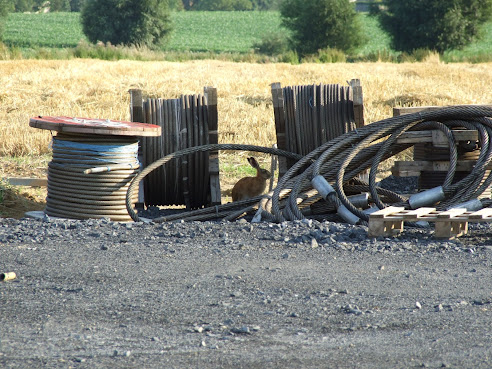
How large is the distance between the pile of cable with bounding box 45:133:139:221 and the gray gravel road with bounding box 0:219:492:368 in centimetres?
121

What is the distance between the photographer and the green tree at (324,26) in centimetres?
6259

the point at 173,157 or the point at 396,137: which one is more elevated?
the point at 396,137

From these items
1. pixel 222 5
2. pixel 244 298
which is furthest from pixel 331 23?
pixel 222 5

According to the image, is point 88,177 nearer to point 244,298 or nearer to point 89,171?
point 89,171

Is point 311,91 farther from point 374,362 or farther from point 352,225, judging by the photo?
point 374,362

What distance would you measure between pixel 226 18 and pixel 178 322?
95.5m

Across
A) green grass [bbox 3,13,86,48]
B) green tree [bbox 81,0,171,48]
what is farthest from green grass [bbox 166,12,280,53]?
green grass [bbox 3,13,86,48]

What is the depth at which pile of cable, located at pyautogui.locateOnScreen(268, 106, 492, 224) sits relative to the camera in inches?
309

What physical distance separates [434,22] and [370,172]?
172 ft

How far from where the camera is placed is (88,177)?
8.34 meters

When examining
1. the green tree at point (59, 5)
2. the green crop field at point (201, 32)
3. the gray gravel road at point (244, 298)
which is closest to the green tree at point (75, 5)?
the green tree at point (59, 5)

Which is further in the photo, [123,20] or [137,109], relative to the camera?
[123,20]

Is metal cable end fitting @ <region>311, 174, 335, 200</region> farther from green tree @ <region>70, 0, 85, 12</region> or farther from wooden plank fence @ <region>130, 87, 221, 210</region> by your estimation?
green tree @ <region>70, 0, 85, 12</region>

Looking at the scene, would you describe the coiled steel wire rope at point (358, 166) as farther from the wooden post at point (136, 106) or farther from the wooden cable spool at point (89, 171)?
the wooden post at point (136, 106)
